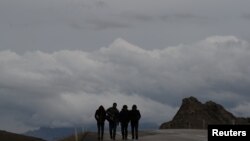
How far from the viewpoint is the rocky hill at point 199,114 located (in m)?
136

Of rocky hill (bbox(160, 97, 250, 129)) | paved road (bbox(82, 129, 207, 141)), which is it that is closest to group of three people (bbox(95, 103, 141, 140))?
paved road (bbox(82, 129, 207, 141))

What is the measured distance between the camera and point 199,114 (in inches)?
5512

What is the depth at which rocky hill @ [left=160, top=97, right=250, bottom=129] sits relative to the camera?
136m

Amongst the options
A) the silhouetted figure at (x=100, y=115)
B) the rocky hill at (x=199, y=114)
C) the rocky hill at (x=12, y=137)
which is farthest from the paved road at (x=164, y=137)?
the rocky hill at (x=12, y=137)

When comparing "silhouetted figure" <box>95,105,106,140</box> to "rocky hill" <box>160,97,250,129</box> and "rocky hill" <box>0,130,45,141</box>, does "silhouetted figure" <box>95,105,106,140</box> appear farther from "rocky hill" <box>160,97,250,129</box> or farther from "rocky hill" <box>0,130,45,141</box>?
"rocky hill" <box>0,130,45,141</box>

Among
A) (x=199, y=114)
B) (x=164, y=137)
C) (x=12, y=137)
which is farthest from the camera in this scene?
(x=12, y=137)

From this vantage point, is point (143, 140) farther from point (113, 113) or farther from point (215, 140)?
point (215, 140)

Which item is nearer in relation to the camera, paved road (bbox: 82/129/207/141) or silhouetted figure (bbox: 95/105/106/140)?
silhouetted figure (bbox: 95/105/106/140)

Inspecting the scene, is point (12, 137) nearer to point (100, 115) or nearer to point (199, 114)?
point (199, 114)

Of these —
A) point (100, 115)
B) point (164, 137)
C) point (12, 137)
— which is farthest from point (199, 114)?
point (100, 115)

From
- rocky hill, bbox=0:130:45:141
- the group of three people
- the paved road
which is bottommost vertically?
rocky hill, bbox=0:130:45:141

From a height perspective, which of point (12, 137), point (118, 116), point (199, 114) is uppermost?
point (199, 114)

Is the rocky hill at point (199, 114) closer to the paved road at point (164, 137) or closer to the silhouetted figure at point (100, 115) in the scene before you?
the paved road at point (164, 137)

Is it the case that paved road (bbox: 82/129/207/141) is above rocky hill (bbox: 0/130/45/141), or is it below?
above
